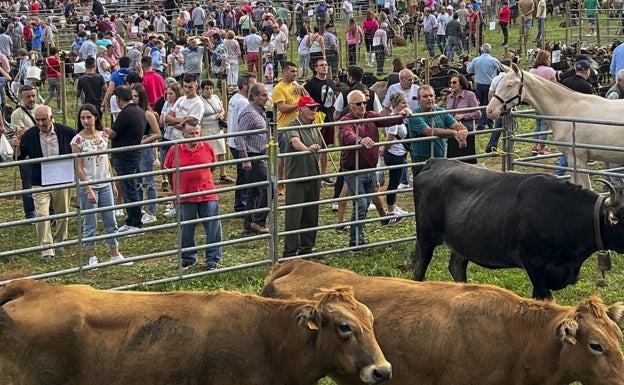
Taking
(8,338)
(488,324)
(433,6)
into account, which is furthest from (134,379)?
(433,6)

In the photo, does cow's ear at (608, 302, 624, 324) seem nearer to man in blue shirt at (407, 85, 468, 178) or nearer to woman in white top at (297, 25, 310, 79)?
man in blue shirt at (407, 85, 468, 178)

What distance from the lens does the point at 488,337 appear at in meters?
7.29

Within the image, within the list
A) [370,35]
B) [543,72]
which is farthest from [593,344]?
[370,35]

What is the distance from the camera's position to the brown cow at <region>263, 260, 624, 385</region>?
22.3 ft

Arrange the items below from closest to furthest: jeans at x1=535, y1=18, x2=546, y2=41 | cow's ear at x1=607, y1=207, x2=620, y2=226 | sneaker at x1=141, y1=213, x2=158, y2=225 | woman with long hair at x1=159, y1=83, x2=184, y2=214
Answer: cow's ear at x1=607, y1=207, x2=620, y2=226 < sneaker at x1=141, y1=213, x2=158, y2=225 < woman with long hair at x1=159, y1=83, x2=184, y2=214 < jeans at x1=535, y1=18, x2=546, y2=41

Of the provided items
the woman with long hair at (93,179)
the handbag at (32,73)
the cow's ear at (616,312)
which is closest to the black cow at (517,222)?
the cow's ear at (616,312)

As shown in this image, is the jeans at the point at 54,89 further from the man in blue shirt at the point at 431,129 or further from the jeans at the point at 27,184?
the man in blue shirt at the point at 431,129

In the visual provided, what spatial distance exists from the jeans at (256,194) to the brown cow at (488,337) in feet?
16.5

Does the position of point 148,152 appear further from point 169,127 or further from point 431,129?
point 431,129

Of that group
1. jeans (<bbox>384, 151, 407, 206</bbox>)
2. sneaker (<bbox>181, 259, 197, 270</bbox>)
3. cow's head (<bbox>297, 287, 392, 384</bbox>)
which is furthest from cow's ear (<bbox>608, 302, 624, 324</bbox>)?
jeans (<bbox>384, 151, 407, 206</bbox>)

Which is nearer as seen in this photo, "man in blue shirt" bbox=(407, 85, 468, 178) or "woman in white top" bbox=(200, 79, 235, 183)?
"man in blue shirt" bbox=(407, 85, 468, 178)

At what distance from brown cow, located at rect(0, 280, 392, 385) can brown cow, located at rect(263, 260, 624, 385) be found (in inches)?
19.8

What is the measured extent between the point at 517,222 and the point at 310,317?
3735 mm

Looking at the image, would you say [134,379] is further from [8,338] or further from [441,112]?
[441,112]
